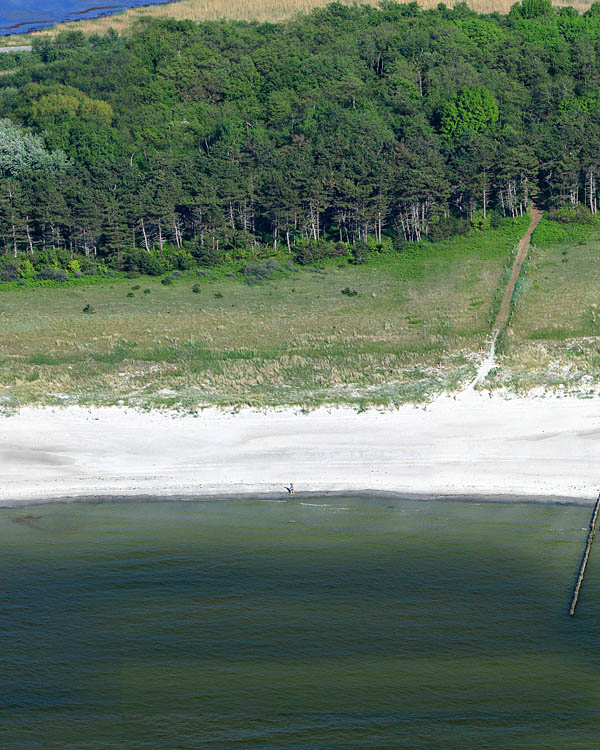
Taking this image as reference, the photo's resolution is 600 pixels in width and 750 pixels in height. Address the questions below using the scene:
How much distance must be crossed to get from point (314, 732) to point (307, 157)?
7873cm

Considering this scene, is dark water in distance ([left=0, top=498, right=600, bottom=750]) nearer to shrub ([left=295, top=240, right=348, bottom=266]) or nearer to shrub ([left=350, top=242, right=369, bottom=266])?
shrub ([left=350, top=242, right=369, bottom=266])

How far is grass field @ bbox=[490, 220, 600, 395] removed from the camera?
159 feet

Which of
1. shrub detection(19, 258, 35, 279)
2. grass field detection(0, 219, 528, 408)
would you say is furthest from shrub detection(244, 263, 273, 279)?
shrub detection(19, 258, 35, 279)

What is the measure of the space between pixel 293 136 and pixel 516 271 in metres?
39.8

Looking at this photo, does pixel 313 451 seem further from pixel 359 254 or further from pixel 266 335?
pixel 359 254

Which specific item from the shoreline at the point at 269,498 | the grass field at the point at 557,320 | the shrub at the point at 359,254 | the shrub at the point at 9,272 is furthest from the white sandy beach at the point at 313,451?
the shrub at the point at 359,254

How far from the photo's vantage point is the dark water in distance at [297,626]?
24.2 meters

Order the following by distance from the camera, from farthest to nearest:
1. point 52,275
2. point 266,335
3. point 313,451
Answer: point 52,275 < point 266,335 < point 313,451

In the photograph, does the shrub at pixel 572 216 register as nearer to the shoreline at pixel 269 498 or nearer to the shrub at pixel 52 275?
the shrub at pixel 52 275

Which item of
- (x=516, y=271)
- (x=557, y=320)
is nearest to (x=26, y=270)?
(x=516, y=271)

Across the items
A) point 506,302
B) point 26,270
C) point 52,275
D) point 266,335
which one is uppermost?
point 26,270

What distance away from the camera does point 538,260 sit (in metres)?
79.4

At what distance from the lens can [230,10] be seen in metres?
146

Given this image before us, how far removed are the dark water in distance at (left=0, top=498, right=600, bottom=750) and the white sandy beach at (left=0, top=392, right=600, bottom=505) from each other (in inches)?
62.3
